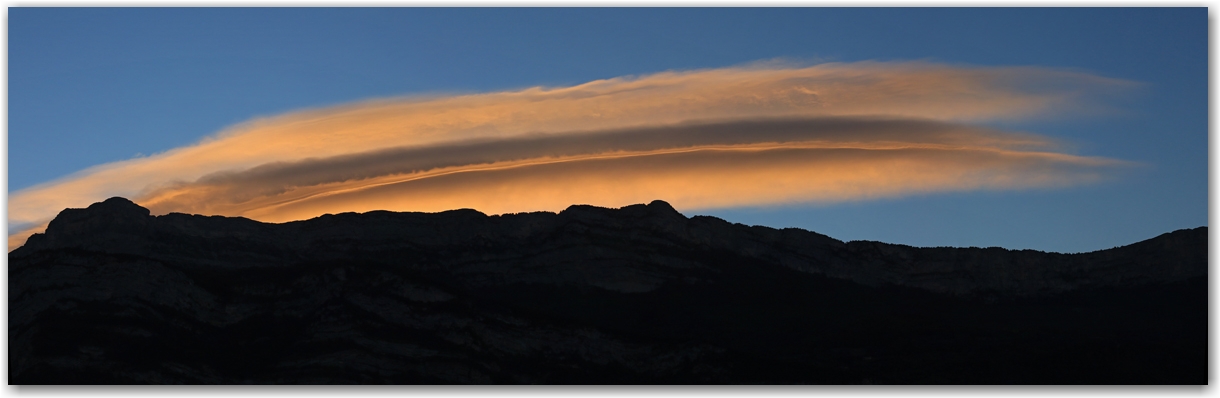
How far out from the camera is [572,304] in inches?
5143

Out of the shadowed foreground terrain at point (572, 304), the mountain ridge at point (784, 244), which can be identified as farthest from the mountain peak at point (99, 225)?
Result: the mountain ridge at point (784, 244)

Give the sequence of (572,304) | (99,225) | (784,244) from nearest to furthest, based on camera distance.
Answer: (99,225), (572,304), (784,244)

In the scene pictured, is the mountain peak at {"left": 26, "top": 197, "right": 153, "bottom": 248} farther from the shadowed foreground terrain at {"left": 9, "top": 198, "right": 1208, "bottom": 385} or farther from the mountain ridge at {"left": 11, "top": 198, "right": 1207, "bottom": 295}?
the mountain ridge at {"left": 11, "top": 198, "right": 1207, "bottom": 295}

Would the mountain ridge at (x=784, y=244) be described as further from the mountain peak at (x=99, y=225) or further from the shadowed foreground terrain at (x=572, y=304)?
the mountain peak at (x=99, y=225)

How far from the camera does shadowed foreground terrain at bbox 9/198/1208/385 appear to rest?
349 feet

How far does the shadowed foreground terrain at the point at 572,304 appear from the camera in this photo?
106 metres

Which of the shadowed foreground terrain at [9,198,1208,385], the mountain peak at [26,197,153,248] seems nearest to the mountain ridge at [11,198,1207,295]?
the shadowed foreground terrain at [9,198,1208,385]

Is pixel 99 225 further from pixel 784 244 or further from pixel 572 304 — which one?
pixel 784 244

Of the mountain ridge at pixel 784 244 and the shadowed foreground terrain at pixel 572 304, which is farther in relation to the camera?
the mountain ridge at pixel 784 244

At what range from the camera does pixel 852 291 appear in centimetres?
14262

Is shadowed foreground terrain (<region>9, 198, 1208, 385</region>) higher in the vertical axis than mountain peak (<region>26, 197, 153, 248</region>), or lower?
lower

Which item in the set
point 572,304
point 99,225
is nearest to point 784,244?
point 572,304

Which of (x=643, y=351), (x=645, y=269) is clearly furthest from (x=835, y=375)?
(x=645, y=269)

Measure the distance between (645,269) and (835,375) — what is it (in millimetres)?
35246
